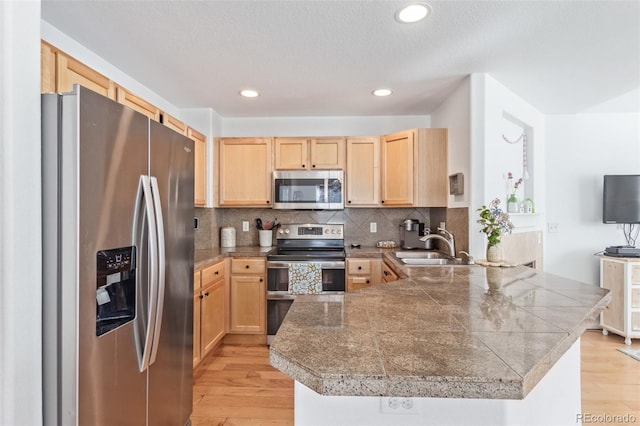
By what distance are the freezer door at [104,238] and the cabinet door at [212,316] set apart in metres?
1.27

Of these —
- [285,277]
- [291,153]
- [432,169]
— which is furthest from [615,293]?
[291,153]

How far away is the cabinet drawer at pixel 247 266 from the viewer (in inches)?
124

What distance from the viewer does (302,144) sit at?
3467mm

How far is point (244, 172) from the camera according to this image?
3.49 metres

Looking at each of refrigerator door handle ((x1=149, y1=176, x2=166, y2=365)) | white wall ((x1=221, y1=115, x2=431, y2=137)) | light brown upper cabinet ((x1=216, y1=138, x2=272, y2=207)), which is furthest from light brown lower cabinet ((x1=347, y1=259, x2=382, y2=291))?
refrigerator door handle ((x1=149, y1=176, x2=166, y2=365))

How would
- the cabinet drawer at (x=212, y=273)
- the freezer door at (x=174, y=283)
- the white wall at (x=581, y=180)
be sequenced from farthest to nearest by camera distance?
the white wall at (x=581, y=180)
the cabinet drawer at (x=212, y=273)
the freezer door at (x=174, y=283)

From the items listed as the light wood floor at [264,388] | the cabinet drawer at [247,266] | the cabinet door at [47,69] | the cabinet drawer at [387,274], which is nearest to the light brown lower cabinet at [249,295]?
the cabinet drawer at [247,266]

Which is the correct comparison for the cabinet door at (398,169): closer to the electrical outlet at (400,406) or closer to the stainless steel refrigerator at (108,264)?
the stainless steel refrigerator at (108,264)

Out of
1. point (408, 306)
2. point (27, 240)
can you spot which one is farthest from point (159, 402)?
point (408, 306)

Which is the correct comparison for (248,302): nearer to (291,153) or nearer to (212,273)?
(212,273)

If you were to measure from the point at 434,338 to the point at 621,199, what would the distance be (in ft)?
12.5

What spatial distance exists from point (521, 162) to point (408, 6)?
8.00 ft

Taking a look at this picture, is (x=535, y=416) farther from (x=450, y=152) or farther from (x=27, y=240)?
(x=450, y=152)

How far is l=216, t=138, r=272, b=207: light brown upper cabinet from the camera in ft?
11.4
